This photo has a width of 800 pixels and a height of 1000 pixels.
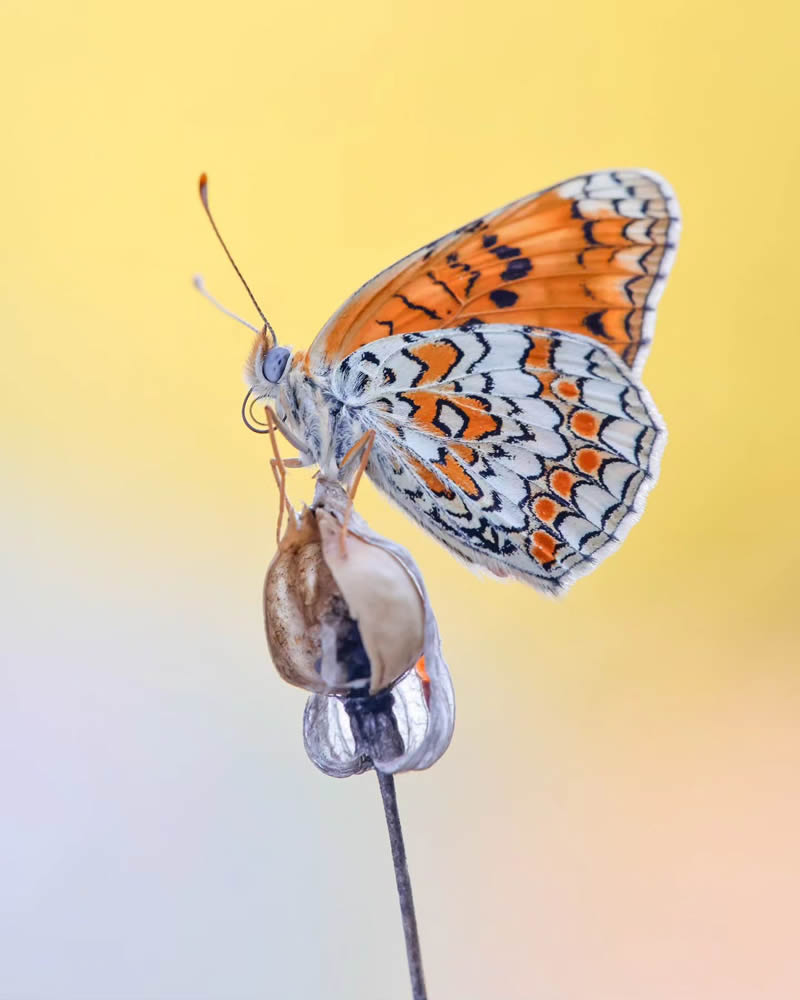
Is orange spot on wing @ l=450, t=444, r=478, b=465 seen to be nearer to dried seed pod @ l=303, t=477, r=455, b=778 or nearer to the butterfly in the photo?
the butterfly

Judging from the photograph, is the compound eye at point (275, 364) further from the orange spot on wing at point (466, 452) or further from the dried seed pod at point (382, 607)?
the dried seed pod at point (382, 607)

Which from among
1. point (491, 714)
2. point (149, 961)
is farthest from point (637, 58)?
point (149, 961)

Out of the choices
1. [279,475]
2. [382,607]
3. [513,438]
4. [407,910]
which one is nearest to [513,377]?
[513,438]

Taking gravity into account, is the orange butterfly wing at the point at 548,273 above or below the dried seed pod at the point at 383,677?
above

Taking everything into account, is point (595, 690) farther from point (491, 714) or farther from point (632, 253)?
point (632, 253)

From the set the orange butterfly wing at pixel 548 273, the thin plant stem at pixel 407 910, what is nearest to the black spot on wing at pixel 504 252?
the orange butterfly wing at pixel 548 273

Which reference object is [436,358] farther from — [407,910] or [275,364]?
[407,910]
